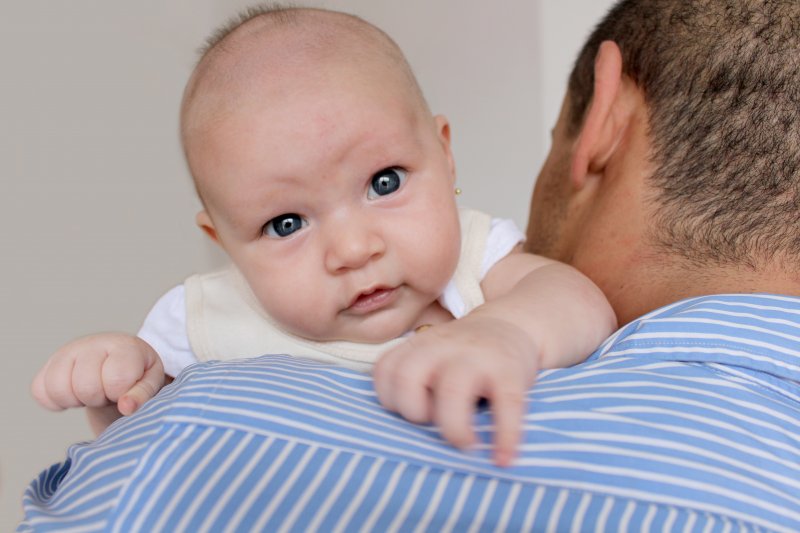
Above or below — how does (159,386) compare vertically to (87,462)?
below

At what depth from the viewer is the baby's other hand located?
3.00 feet

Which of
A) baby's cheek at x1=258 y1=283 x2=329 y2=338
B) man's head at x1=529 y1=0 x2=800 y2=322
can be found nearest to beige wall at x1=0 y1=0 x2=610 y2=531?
baby's cheek at x1=258 y1=283 x2=329 y2=338

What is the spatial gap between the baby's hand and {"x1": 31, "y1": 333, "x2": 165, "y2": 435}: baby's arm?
424 mm

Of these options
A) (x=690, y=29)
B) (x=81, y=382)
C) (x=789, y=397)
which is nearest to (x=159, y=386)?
(x=81, y=382)

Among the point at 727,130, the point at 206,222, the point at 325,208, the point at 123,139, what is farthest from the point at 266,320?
the point at 123,139

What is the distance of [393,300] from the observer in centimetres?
96

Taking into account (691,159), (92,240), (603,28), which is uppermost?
(603,28)

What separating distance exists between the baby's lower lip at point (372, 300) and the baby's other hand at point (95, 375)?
0.25 m

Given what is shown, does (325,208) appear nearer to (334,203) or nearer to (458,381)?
(334,203)

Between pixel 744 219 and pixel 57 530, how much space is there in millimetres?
787

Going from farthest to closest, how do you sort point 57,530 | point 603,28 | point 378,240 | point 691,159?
1. point 603,28
2. point 691,159
3. point 378,240
4. point 57,530

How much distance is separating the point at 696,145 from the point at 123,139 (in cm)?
168

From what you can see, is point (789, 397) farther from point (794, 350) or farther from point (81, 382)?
point (81, 382)

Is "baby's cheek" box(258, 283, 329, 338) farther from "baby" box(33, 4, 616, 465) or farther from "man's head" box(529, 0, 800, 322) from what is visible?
"man's head" box(529, 0, 800, 322)
